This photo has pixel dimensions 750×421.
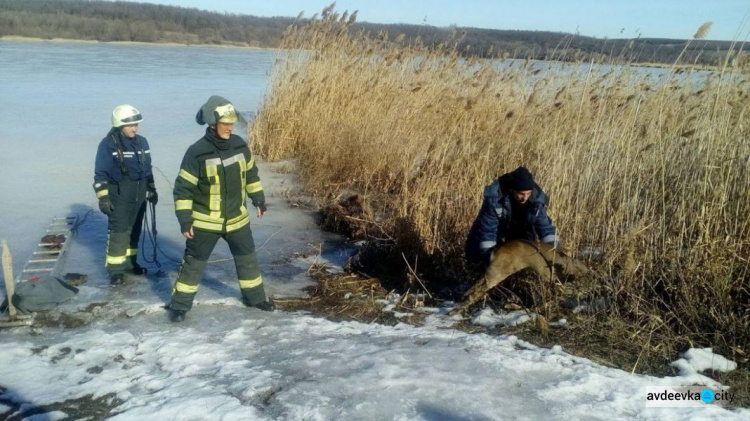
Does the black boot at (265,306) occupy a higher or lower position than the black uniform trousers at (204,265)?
lower

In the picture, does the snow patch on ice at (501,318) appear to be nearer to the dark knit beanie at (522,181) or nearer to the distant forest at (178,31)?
the dark knit beanie at (522,181)

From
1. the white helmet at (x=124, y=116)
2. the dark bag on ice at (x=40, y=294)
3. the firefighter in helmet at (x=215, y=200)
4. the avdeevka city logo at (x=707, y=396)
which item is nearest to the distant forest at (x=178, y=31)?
the avdeevka city logo at (x=707, y=396)

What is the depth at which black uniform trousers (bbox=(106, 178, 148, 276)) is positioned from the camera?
5488 millimetres

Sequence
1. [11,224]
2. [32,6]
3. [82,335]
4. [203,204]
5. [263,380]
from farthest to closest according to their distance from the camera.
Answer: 1. [32,6]
2. [11,224]
3. [203,204]
4. [82,335]
5. [263,380]

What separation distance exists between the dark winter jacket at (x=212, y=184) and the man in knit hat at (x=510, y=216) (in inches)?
65.8

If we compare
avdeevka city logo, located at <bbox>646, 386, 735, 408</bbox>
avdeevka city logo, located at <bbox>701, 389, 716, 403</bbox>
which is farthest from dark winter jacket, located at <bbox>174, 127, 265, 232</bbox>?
avdeevka city logo, located at <bbox>701, 389, 716, 403</bbox>

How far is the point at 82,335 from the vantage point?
4.40 m

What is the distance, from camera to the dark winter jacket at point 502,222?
4.56 m

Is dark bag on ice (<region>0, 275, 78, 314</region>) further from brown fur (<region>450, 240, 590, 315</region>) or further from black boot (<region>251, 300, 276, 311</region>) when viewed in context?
brown fur (<region>450, 240, 590, 315</region>)

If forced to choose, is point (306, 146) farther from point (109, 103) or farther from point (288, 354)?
point (109, 103)

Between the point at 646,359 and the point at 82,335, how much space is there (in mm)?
3526

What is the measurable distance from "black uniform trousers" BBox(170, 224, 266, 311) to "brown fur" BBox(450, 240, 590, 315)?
1.65 metres

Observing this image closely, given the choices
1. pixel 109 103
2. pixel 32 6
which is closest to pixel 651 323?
pixel 109 103

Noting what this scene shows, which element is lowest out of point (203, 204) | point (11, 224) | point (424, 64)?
point (11, 224)
